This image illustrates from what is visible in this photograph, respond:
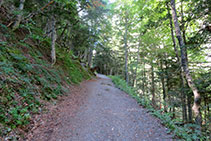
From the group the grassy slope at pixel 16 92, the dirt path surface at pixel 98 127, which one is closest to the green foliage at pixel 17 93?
the grassy slope at pixel 16 92

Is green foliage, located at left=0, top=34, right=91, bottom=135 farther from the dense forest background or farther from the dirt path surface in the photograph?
the dirt path surface

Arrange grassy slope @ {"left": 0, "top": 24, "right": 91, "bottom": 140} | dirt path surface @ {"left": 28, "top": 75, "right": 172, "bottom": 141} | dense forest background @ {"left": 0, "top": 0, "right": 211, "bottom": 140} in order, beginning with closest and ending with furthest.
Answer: grassy slope @ {"left": 0, "top": 24, "right": 91, "bottom": 140}, dirt path surface @ {"left": 28, "top": 75, "right": 172, "bottom": 141}, dense forest background @ {"left": 0, "top": 0, "right": 211, "bottom": 140}

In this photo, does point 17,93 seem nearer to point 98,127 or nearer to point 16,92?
point 16,92

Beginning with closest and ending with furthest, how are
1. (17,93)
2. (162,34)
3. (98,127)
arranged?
(98,127) < (17,93) < (162,34)

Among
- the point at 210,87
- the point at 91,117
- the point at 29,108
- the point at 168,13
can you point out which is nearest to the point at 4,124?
the point at 29,108

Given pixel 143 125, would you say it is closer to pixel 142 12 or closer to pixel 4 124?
pixel 4 124

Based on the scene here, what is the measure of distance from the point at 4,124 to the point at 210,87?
778cm

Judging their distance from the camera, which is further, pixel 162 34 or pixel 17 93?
pixel 162 34

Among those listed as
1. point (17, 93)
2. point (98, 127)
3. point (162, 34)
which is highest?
point (162, 34)

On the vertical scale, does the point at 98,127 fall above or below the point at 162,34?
below

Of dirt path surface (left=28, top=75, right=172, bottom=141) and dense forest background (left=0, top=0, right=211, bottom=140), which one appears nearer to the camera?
dirt path surface (left=28, top=75, right=172, bottom=141)

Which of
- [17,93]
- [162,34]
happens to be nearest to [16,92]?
[17,93]

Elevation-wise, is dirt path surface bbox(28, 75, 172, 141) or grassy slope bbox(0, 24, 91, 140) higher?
grassy slope bbox(0, 24, 91, 140)

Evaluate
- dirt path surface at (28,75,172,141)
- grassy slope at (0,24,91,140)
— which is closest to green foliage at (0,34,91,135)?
grassy slope at (0,24,91,140)
